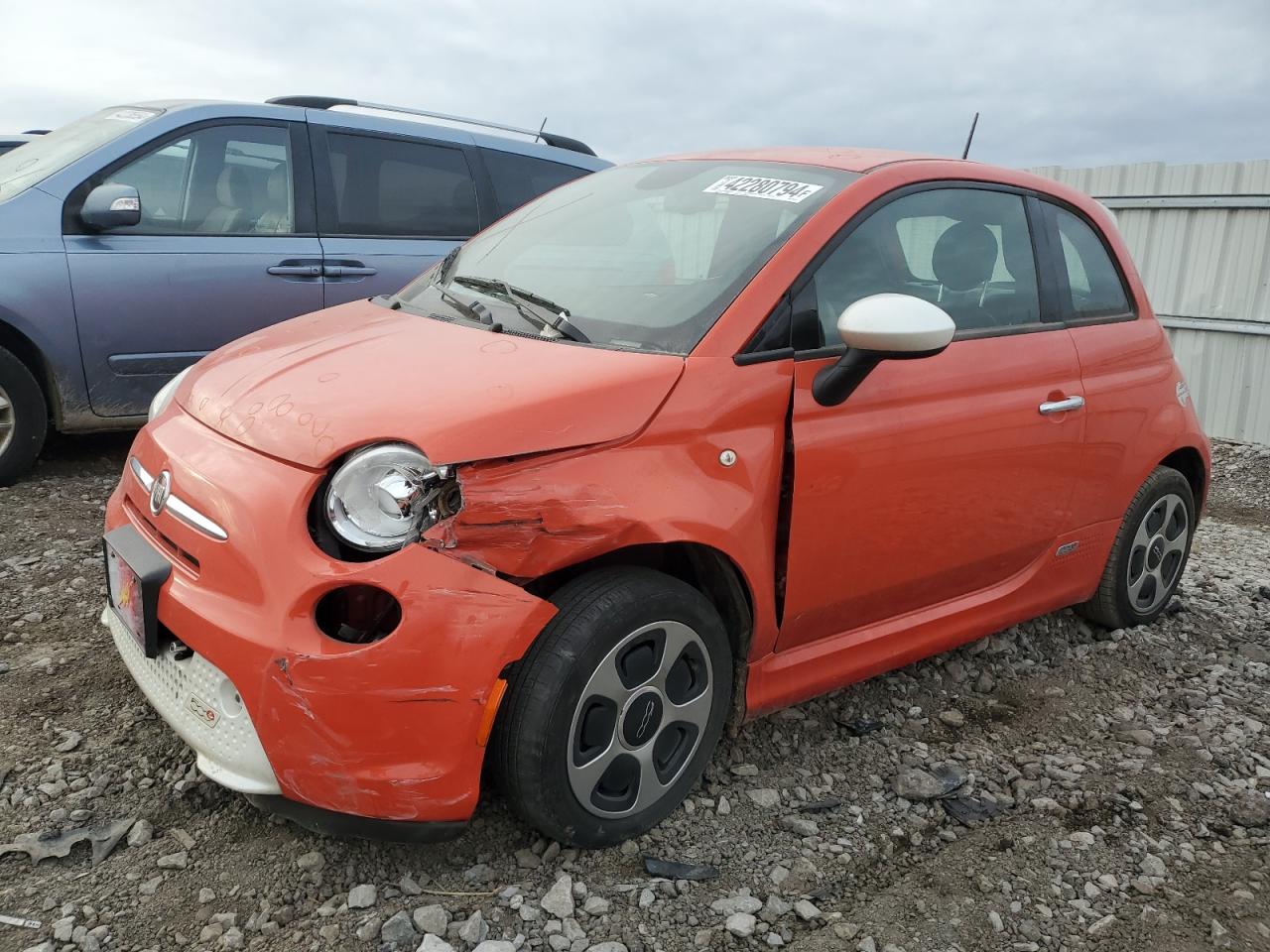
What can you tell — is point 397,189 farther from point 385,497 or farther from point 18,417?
point 385,497

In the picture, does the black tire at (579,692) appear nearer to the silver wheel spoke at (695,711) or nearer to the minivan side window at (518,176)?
the silver wheel spoke at (695,711)

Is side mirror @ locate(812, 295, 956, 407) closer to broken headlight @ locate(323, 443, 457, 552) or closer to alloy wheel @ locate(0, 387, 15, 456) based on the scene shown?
broken headlight @ locate(323, 443, 457, 552)

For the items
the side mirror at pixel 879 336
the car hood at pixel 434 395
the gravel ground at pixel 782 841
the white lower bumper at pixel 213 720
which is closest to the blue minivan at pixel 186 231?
the gravel ground at pixel 782 841

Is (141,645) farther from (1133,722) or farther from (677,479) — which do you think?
(1133,722)

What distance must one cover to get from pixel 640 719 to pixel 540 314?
106 cm

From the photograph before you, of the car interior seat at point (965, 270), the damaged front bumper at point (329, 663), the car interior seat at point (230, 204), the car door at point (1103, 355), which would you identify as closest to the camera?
the damaged front bumper at point (329, 663)

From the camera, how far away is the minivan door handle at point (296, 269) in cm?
517

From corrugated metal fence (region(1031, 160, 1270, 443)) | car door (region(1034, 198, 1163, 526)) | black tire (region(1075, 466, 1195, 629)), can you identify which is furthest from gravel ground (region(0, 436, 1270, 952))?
corrugated metal fence (region(1031, 160, 1270, 443))

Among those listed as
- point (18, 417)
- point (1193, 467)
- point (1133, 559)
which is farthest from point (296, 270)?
point (1193, 467)

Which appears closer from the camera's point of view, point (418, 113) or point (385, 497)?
point (385, 497)

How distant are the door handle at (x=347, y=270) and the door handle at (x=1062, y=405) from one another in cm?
358

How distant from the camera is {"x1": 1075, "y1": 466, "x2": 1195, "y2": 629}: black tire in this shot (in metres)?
3.74

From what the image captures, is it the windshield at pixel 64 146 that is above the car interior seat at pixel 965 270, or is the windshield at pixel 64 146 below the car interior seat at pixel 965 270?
above

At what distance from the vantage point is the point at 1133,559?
3.84 meters
